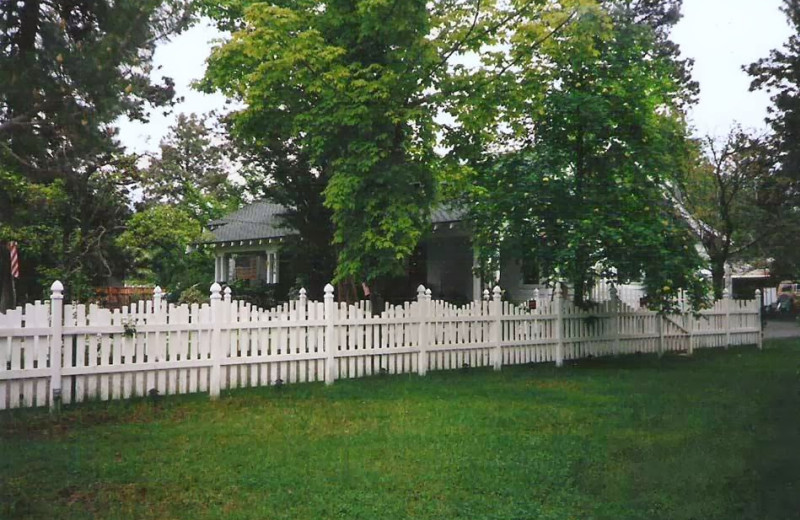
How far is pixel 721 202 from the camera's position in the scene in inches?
758

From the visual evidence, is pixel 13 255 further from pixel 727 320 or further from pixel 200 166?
pixel 200 166

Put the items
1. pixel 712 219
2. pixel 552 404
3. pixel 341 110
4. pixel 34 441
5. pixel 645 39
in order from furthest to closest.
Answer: pixel 712 219
pixel 645 39
pixel 341 110
pixel 552 404
pixel 34 441

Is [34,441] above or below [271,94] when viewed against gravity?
below

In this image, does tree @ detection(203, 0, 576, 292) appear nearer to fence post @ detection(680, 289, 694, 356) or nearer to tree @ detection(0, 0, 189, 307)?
tree @ detection(0, 0, 189, 307)

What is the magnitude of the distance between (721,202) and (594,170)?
5.79 m

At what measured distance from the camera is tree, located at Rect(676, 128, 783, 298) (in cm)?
1878

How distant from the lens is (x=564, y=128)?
1505 cm

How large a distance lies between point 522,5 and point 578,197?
3.53m

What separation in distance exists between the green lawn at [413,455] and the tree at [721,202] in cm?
882

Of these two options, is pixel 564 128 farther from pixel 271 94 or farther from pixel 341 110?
pixel 271 94

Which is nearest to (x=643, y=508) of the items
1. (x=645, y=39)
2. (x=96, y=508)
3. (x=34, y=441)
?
(x=96, y=508)

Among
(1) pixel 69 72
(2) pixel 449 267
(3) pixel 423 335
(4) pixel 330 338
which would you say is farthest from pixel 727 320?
(1) pixel 69 72

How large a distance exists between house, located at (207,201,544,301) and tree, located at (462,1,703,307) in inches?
64.0

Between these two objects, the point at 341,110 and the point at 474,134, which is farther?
the point at 474,134
